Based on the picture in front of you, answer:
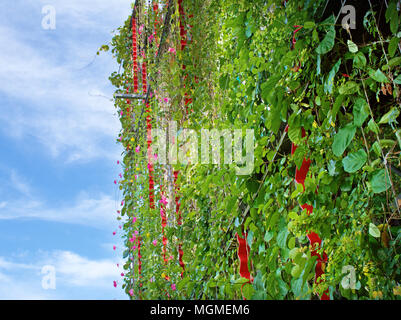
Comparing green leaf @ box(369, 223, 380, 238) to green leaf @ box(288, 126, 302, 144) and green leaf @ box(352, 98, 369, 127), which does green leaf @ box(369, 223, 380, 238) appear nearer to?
green leaf @ box(352, 98, 369, 127)

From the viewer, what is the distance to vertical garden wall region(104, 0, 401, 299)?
142 cm

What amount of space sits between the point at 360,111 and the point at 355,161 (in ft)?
0.48

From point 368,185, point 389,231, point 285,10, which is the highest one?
point 285,10

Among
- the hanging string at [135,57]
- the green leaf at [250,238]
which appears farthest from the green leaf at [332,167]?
the hanging string at [135,57]

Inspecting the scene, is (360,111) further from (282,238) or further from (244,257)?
(244,257)

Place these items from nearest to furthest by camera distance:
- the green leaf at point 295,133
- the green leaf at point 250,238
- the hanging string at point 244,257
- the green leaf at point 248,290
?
the green leaf at point 295,133 → the green leaf at point 248,290 → the green leaf at point 250,238 → the hanging string at point 244,257

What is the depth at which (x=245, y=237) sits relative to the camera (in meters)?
2.46

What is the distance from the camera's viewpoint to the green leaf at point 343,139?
1.41 metres

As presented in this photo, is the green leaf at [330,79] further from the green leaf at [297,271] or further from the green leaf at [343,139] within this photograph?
the green leaf at [297,271]

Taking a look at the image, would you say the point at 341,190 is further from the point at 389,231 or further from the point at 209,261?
the point at 209,261
